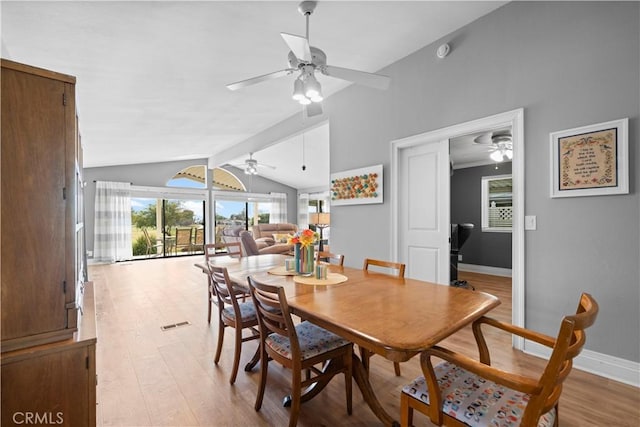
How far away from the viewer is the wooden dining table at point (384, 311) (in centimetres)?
111

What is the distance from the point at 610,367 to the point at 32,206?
11.3ft

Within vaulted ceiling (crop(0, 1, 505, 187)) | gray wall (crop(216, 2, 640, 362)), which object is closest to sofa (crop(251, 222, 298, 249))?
vaulted ceiling (crop(0, 1, 505, 187))

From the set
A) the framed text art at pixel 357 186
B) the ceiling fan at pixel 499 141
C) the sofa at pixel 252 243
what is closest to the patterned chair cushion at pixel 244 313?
the framed text art at pixel 357 186

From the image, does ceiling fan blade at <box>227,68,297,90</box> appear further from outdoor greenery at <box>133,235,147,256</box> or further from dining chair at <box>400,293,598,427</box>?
outdoor greenery at <box>133,235,147,256</box>

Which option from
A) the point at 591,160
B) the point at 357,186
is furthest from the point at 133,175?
the point at 591,160

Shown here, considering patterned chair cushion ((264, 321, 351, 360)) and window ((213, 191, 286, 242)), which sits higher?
window ((213, 191, 286, 242))

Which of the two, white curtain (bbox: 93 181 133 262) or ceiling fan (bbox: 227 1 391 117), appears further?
white curtain (bbox: 93 181 133 262)

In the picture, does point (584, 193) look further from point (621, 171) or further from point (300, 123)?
point (300, 123)

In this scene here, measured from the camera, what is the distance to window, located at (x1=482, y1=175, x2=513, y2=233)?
18.5ft

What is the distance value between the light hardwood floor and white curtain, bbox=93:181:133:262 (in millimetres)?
4921

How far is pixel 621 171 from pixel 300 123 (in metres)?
3.95

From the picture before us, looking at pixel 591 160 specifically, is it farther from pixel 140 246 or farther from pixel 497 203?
pixel 140 246

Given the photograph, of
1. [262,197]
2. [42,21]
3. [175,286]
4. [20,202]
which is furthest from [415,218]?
[262,197]

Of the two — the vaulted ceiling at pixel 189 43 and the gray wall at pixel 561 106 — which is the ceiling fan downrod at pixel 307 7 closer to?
the vaulted ceiling at pixel 189 43
